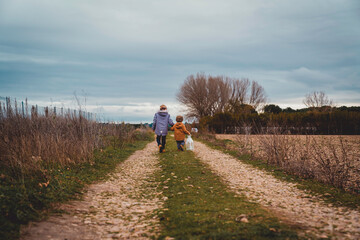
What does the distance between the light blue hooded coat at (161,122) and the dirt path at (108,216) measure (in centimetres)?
665

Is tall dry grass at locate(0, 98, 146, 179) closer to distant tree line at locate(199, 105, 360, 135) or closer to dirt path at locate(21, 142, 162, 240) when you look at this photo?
dirt path at locate(21, 142, 162, 240)

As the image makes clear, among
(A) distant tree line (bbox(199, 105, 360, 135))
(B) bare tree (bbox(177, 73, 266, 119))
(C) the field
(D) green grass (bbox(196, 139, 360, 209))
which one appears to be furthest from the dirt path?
(B) bare tree (bbox(177, 73, 266, 119))

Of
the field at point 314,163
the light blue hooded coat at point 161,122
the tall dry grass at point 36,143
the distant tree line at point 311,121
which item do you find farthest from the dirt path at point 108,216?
the distant tree line at point 311,121

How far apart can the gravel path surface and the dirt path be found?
237 cm

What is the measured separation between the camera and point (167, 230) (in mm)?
4332

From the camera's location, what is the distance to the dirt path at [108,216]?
4223 millimetres

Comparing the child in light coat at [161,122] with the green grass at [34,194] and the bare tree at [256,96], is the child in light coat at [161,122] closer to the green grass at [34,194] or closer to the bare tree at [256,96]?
the green grass at [34,194]

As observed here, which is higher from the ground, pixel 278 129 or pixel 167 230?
pixel 278 129

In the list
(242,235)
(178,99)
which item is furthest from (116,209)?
(178,99)

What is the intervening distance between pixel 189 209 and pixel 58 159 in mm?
5478

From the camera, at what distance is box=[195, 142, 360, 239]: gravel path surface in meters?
4.12

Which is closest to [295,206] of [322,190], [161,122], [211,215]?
[322,190]

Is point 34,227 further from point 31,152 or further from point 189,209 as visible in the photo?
point 31,152

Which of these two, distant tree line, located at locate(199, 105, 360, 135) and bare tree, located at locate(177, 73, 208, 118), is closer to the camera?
distant tree line, located at locate(199, 105, 360, 135)
